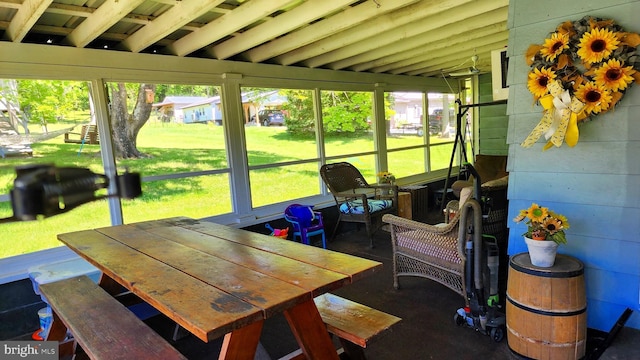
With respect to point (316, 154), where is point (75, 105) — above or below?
above

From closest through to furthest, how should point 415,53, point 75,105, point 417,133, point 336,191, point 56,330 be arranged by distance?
point 56,330, point 75,105, point 415,53, point 336,191, point 417,133

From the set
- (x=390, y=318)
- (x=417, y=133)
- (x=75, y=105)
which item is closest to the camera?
(x=390, y=318)

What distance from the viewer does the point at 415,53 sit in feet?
13.7

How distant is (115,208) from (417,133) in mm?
4840

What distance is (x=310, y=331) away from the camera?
1607mm

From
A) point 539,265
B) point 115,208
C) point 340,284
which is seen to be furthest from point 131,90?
point 539,265

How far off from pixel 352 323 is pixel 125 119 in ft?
9.99

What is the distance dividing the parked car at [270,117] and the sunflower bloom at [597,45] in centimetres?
325

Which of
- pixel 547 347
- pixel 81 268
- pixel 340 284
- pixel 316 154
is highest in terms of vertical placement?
pixel 316 154

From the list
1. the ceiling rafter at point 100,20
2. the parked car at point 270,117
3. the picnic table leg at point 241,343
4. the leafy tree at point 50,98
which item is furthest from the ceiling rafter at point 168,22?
the picnic table leg at point 241,343

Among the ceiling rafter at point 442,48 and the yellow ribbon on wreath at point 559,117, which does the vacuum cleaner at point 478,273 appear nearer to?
the yellow ribbon on wreath at point 559,117

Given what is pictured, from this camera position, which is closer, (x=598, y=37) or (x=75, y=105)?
(x=598, y=37)

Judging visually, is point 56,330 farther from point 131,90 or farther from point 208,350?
point 131,90

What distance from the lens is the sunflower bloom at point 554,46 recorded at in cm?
186
